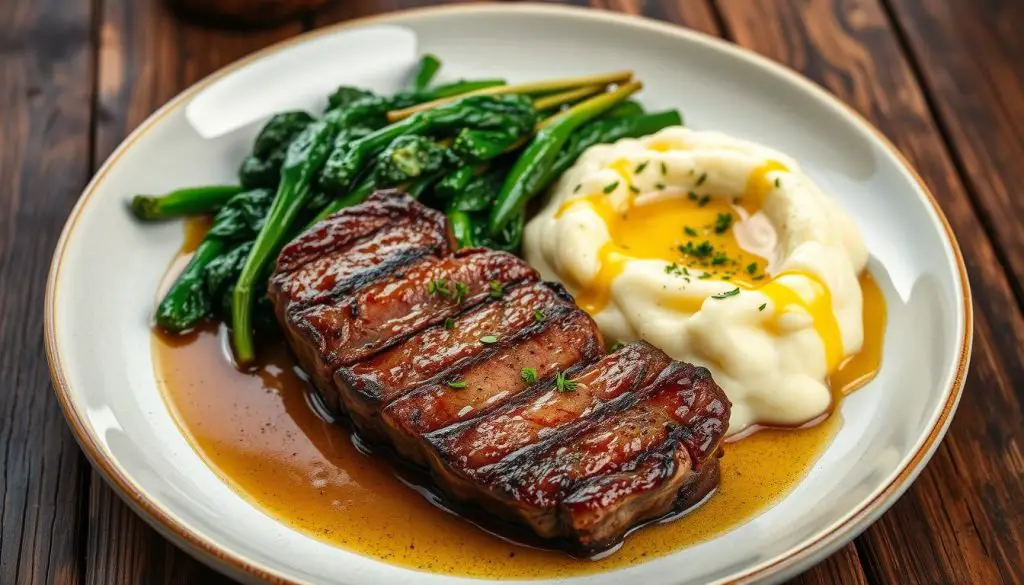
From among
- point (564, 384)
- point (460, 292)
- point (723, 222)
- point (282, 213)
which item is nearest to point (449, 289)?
point (460, 292)

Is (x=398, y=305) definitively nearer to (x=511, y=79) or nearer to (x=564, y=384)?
(x=564, y=384)

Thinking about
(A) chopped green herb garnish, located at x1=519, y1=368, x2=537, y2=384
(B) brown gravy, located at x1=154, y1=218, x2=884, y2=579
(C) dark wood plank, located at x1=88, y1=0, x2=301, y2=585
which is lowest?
(B) brown gravy, located at x1=154, y1=218, x2=884, y2=579

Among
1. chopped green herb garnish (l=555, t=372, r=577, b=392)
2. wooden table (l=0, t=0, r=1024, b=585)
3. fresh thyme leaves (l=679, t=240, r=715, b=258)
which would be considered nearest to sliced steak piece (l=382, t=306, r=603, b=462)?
chopped green herb garnish (l=555, t=372, r=577, b=392)

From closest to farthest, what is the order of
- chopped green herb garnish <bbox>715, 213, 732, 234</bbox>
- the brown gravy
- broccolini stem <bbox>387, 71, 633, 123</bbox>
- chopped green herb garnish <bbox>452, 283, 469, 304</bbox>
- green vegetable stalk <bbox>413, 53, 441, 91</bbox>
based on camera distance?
the brown gravy, chopped green herb garnish <bbox>452, 283, 469, 304</bbox>, chopped green herb garnish <bbox>715, 213, 732, 234</bbox>, broccolini stem <bbox>387, 71, 633, 123</bbox>, green vegetable stalk <bbox>413, 53, 441, 91</bbox>

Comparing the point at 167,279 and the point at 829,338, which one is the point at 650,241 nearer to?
the point at 829,338

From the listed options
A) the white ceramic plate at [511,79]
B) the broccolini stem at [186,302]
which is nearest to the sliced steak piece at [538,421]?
the white ceramic plate at [511,79]

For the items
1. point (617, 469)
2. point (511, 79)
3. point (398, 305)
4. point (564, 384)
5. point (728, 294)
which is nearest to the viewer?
point (617, 469)

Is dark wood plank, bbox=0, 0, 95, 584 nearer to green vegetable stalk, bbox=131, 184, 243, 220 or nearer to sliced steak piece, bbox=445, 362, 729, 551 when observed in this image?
green vegetable stalk, bbox=131, 184, 243, 220

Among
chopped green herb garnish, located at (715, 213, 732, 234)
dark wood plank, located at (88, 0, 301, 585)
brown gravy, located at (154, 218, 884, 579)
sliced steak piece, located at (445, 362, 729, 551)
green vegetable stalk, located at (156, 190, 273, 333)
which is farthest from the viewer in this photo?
dark wood plank, located at (88, 0, 301, 585)
